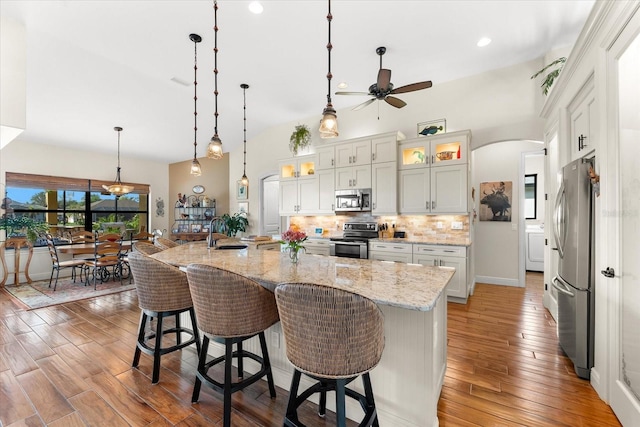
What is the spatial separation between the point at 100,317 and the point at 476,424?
14.1 feet

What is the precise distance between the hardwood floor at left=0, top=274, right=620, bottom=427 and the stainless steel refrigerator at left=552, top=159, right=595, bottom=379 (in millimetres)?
233

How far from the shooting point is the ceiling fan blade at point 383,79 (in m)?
3.09

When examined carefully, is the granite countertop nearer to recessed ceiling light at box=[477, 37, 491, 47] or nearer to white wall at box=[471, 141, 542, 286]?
recessed ceiling light at box=[477, 37, 491, 47]

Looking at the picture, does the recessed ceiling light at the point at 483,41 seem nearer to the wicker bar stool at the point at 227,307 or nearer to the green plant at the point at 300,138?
the green plant at the point at 300,138

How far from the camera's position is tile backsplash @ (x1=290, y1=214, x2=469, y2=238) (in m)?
4.49

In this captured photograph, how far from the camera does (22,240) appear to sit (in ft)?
17.0

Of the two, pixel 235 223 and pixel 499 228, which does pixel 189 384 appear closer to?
→ pixel 235 223

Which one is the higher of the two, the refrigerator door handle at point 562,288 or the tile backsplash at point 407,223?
the tile backsplash at point 407,223

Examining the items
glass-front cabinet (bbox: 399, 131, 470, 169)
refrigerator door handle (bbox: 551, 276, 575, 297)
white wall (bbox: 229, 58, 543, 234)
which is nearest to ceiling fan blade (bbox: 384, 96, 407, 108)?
glass-front cabinet (bbox: 399, 131, 470, 169)

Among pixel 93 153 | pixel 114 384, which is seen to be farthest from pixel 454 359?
pixel 93 153

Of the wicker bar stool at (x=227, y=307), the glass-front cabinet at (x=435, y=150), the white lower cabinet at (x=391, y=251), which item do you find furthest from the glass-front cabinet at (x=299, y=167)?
the wicker bar stool at (x=227, y=307)

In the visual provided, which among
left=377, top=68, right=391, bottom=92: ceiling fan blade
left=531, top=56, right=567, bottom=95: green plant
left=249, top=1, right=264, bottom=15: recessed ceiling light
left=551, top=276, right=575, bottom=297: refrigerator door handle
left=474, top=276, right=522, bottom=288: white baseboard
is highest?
left=249, top=1, right=264, bottom=15: recessed ceiling light

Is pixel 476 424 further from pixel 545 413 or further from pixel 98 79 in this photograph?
pixel 98 79

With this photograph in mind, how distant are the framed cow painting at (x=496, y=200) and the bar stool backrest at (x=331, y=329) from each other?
4888 mm
